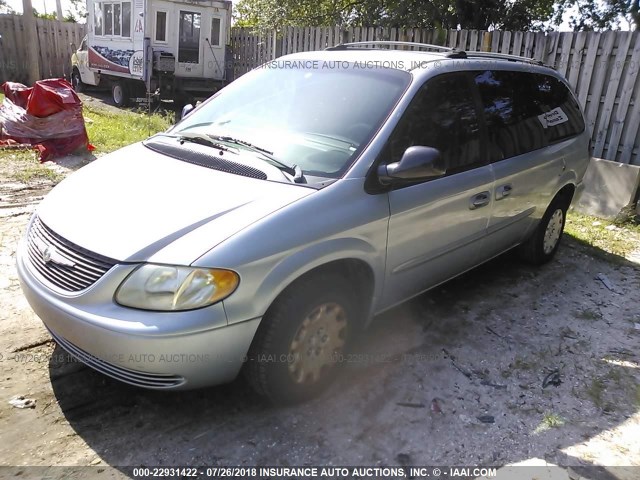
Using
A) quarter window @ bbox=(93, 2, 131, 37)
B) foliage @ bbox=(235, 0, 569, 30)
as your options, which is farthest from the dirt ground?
quarter window @ bbox=(93, 2, 131, 37)

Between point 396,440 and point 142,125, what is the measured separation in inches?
373

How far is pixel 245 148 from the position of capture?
3.19m

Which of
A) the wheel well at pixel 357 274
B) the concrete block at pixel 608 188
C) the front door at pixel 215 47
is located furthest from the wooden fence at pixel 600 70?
the front door at pixel 215 47

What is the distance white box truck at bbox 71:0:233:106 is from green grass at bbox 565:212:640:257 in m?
10.6

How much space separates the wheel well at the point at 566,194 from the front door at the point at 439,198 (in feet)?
4.67

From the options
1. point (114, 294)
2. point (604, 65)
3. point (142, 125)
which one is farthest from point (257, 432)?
point (142, 125)

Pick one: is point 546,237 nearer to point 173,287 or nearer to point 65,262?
point 173,287

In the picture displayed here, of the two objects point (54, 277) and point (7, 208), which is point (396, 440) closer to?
point (54, 277)

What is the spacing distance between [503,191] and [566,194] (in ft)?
4.77

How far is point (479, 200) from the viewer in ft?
12.1

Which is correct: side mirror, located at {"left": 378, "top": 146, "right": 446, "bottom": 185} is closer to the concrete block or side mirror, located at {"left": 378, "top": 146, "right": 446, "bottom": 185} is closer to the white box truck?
the concrete block

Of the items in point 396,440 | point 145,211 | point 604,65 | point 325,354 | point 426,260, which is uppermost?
point 604,65

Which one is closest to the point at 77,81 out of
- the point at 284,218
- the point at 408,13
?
the point at 408,13

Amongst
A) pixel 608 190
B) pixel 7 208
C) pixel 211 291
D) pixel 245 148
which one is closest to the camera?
pixel 211 291
